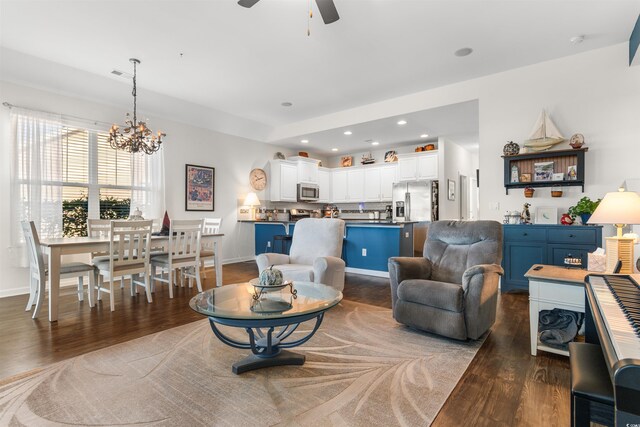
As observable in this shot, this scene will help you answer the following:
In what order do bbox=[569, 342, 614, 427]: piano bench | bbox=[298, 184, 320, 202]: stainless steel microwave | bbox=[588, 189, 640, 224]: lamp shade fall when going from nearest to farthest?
bbox=[569, 342, 614, 427]: piano bench
bbox=[588, 189, 640, 224]: lamp shade
bbox=[298, 184, 320, 202]: stainless steel microwave

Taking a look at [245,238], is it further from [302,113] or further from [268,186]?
[302,113]

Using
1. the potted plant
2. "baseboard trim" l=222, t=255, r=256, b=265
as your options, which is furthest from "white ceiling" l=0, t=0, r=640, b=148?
"baseboard trim" l=222, t=255, r=256, b=265

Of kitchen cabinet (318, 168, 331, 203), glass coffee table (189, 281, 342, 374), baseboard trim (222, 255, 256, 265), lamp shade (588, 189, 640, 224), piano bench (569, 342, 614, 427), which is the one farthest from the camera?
kitchen cabinet (318, 168, 331, 203)

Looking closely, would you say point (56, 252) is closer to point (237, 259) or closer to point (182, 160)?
point (182, 160)

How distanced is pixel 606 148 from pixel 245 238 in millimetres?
6053

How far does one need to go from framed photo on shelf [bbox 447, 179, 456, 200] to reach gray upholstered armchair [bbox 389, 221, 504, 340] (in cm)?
396

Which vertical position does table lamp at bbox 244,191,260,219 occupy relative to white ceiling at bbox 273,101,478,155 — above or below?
below

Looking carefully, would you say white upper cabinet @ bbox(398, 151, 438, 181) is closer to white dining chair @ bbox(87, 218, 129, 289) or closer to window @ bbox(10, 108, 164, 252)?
window @ bbox(10, 108, 164, 252)

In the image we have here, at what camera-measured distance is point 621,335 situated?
0.89 meters

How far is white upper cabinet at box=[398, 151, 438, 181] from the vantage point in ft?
22.2

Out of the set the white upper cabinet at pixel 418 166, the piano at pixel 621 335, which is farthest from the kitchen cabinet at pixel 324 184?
the piano at pixel 621 335

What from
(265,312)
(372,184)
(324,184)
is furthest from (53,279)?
(372,184)

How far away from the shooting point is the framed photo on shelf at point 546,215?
400 centimetres

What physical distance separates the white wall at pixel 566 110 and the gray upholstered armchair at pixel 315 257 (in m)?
2.28
